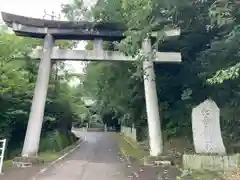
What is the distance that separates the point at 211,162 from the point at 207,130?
119 cm

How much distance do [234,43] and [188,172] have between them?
4.75m

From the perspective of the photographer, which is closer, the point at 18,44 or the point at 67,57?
the point at 67,57

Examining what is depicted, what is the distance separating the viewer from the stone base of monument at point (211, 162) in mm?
9422

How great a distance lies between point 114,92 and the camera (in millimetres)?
20531

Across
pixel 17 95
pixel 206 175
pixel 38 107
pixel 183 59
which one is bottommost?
pixel 206 175

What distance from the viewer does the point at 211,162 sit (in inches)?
378

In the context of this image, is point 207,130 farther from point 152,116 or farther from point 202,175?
point 152,116

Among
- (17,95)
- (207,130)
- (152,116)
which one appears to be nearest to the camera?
(207,130)

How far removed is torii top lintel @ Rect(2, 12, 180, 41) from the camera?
13.2m

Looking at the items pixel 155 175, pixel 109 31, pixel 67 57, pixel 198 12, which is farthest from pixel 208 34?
pixel 155 175

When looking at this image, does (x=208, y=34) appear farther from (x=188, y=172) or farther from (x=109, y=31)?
(x=188, y=172)

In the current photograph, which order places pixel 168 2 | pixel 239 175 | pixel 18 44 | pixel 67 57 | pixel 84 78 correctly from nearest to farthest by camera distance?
pixel 239 175, pixel 168 2, pixel 67 57, pixel 18 44, pixel 84 78

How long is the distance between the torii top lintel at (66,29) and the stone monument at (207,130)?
5.33 meters

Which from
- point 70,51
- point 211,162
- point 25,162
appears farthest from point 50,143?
point 211,162
